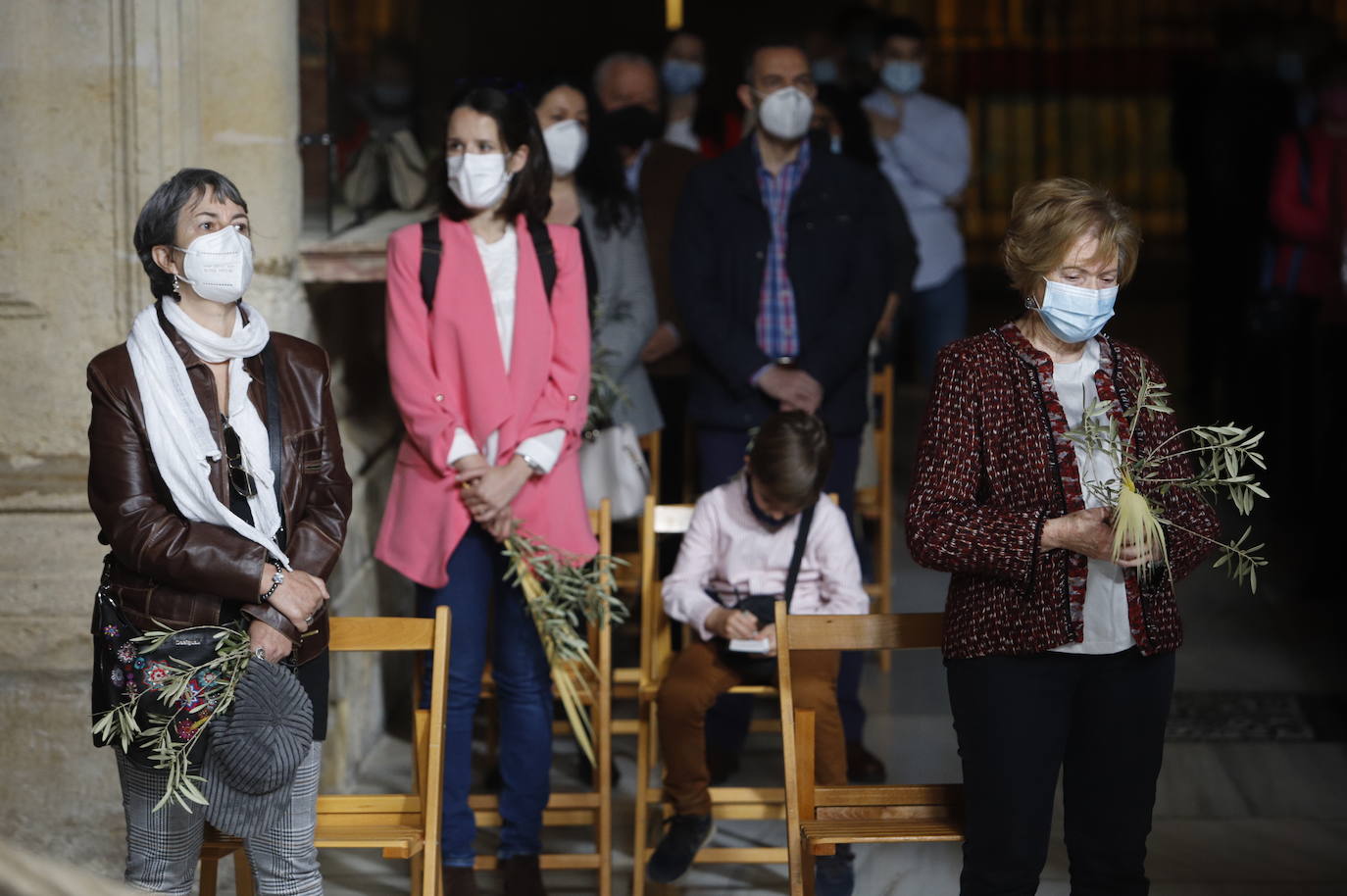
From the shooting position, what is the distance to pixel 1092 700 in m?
3.02

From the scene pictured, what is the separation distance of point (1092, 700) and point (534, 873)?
1.50 meters

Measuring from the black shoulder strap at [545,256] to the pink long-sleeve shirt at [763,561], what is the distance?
Result: 0.63 metres

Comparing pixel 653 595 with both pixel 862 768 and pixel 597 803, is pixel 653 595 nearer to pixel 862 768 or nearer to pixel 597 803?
pixel 597 803

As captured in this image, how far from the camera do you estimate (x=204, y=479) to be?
299cm

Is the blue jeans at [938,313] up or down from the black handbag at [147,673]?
up

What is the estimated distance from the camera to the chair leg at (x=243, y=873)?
3.41m

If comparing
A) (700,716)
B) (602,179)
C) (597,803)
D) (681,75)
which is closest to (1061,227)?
(700,716)

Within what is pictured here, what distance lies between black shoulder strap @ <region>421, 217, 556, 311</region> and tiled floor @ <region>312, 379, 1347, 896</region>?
1.39 meters

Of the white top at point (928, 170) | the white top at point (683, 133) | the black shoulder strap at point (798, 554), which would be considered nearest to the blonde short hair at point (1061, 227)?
the black shoulder strap at point (798, 554)

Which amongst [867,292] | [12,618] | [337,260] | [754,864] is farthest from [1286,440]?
[12,618]

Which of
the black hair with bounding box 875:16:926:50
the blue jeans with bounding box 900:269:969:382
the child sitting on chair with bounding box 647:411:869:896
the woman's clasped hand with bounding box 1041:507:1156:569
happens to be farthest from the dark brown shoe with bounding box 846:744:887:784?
the black hair with bounding box 875:16:926:50

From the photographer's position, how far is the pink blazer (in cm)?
391

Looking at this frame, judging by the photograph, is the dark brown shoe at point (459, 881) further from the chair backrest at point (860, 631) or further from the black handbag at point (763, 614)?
the chair backrest at point (860, 631)

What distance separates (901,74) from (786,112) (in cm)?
215
